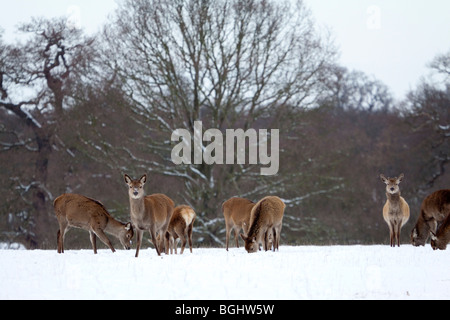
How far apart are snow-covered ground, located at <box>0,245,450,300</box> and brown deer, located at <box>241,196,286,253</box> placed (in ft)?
8.04

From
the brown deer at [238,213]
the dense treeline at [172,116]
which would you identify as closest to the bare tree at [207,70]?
the dense treeline at [172,116]

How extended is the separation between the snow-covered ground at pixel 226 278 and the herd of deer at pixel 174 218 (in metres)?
1.74

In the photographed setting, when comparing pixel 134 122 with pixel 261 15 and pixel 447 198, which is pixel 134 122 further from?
pixel 447 198

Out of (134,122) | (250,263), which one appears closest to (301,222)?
(134,122)

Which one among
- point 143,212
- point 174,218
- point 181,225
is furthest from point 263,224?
point 143,212

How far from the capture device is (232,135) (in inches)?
1021

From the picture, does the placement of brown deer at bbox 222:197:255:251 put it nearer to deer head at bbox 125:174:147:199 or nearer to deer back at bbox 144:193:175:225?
deer back at bbox 144:193:175:225

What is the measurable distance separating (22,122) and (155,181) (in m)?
8.04

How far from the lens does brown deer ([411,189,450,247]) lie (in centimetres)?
1563

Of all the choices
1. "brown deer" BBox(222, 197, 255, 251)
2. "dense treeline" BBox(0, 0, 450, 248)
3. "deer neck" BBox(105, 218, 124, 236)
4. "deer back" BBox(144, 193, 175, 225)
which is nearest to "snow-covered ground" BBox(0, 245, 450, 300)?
"deer back" BBox(144, 193, 175, 225)

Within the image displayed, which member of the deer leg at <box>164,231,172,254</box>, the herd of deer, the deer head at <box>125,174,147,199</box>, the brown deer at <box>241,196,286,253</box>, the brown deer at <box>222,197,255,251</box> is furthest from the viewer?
the brown deer at <box>222,197,255,251</box>

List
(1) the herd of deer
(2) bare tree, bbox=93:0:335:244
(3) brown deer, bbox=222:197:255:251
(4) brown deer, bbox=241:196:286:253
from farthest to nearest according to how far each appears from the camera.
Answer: (2) bare tree, bbox=93:0:335:244 → (3) brown deer, bbox=222:197:255:251 → (4) brown deer, bbox=241:196:286:253 → (1) the herd of deer

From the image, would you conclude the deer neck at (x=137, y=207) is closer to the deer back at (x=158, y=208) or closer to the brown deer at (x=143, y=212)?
the brown deer at (x=143, y=212)

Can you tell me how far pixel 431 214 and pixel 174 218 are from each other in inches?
234
